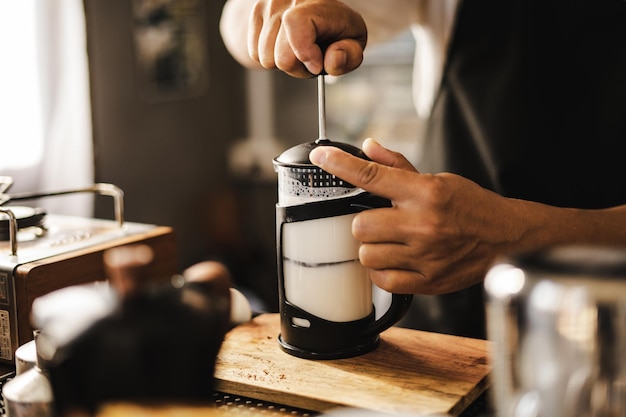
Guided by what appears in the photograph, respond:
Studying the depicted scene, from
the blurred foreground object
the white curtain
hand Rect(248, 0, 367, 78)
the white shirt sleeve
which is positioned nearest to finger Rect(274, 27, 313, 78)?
hand Rect(248, 0, 367, 78)

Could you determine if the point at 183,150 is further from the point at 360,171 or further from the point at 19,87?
the point at 360,171

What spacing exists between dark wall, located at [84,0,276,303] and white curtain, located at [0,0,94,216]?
0.25 m

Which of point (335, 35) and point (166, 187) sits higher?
point (335, 35)

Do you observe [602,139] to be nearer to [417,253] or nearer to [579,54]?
[579,54]

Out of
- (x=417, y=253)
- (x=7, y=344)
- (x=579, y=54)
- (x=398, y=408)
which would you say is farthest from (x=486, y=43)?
(x=7, y=344)

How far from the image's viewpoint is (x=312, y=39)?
42.0 inches

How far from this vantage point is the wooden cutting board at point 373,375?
90 cm

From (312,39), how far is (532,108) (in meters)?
0.70

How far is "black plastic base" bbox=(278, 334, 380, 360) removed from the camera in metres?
1.02

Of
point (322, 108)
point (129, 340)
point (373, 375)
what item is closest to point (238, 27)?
point (322, 108)

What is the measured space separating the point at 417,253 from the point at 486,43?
776 millimetres

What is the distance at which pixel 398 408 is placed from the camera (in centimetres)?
88

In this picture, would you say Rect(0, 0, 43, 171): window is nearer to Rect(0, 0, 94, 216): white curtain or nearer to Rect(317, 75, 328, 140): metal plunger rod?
Rect(0, 0, 94, 216): white curtain

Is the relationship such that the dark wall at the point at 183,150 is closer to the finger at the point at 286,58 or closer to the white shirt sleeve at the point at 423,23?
the white shirt sleeve at the point at 423,23
